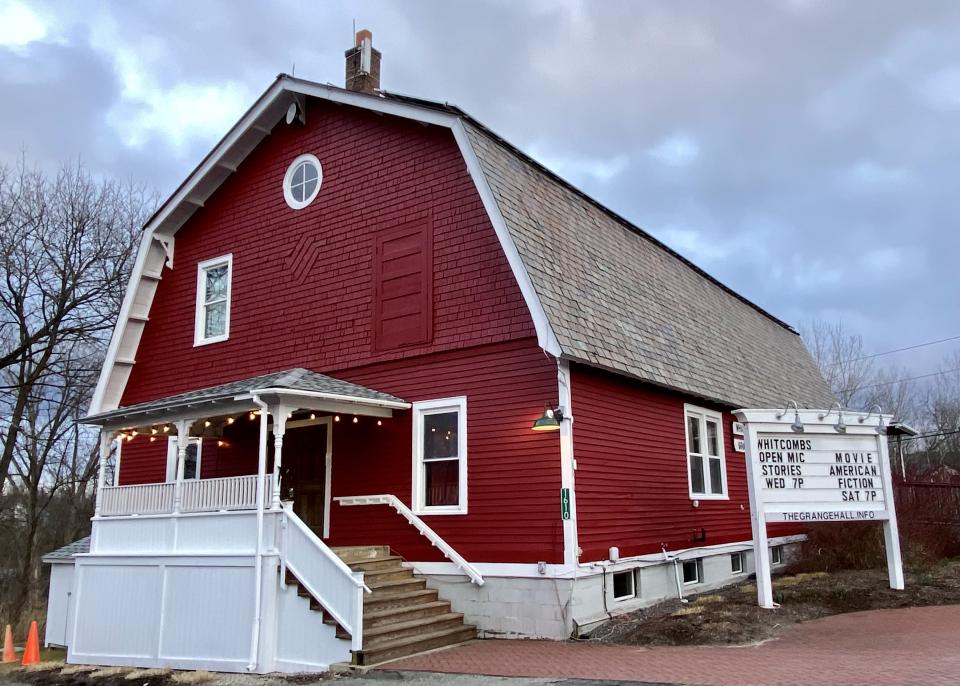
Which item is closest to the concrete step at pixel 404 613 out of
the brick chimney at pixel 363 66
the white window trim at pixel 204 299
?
the white window trim at pixel 204 299

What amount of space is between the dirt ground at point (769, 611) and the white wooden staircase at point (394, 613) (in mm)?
2069

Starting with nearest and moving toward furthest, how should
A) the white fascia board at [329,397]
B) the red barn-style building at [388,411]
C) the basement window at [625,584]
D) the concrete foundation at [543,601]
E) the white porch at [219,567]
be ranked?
the white porch at [219,567] → the concrete foundation at [543,601] → the white fascia board at [329,397] → the red barn-style building at [388,411] → the basement window at [625,584]

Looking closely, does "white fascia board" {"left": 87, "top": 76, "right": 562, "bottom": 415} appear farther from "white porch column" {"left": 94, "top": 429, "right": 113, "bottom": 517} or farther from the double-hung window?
the double-hung window

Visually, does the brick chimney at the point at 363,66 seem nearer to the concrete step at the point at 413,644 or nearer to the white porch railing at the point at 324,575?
the white porch railing at the point at 324,575

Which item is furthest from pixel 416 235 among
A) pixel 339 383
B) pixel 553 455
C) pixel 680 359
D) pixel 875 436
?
pixel 875 436

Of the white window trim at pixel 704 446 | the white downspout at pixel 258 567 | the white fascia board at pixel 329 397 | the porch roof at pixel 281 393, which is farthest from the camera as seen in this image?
the white window trim at pixel 704 446

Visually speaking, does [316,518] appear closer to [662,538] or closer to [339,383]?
[339,383]

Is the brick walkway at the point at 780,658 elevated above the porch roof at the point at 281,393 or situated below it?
below

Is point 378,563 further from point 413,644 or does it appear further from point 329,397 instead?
point 329,397

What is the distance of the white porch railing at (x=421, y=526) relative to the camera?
37.6 ft

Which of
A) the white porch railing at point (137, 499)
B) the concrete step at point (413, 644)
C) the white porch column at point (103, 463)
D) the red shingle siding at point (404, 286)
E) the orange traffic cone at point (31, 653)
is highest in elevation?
the red shingle siding at point (404, 286)

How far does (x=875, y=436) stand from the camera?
12.7m

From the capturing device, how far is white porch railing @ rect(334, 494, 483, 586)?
11461mm

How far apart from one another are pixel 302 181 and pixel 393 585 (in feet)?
25.8
